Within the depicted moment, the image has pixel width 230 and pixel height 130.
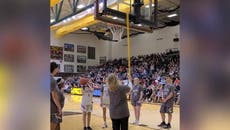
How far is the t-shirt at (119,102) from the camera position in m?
3.98

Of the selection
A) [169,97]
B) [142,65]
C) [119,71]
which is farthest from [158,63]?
[169,97]

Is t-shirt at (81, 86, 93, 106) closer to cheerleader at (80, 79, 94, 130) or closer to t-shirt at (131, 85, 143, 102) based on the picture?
cheerleader at (80, 79, 94, 130)

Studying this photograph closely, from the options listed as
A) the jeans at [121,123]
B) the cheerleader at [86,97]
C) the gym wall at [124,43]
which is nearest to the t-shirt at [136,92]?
the cheerleader at [86,97]

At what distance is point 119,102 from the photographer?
3.99 meters

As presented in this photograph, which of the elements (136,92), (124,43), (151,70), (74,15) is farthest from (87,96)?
(124,43)

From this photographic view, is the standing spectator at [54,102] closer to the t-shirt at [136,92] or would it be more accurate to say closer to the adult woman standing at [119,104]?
the adult woman standing at [119,104]

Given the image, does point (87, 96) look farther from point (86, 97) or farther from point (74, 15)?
point (74, 15)

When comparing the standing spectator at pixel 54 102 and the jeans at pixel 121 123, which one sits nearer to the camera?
the standing spectator at pixel 54 102

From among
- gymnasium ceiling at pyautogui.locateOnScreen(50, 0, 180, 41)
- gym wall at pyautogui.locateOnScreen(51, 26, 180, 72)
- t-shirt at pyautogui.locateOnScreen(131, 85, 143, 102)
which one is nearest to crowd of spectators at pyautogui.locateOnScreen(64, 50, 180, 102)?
gym wall at pyautogui.locateOnScreen(51, 26, 180, 72)

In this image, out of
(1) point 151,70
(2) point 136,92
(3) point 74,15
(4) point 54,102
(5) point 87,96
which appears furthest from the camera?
(1) point 151,70

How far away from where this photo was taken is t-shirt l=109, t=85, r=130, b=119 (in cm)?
398
